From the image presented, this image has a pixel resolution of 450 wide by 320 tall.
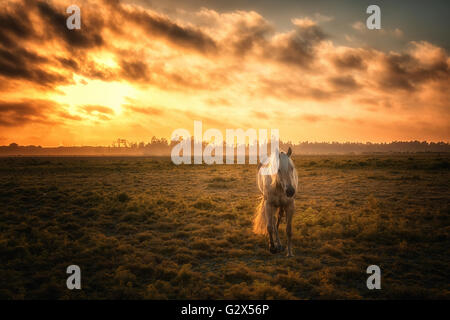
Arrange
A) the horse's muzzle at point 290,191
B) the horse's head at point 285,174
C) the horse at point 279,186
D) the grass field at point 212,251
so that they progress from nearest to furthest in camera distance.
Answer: the grass field at point 212,251, the horse's muzzle at point 290,191, the horse's head at point 285,174, the horse at point 279,186

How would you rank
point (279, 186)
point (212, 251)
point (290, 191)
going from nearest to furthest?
point (290, 191), point (279, 186), point (212, 251)

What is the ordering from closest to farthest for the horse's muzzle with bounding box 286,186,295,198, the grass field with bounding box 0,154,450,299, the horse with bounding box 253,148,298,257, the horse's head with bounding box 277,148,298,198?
the grass field with bounding box 0,154,450,299, the horse's muzzle with bounding box 286,186,295,198, the horse's head with bounding box 277,148,298,198, the horse with bounding box 253,148,298,257

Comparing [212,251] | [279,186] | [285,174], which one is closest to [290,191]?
[285,174]

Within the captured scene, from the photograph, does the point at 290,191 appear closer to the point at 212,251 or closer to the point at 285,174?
the point at 285,174

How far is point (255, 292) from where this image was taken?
508 cm

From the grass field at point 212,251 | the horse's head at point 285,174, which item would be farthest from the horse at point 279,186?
the grass field at point 212,251

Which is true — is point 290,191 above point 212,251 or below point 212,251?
above

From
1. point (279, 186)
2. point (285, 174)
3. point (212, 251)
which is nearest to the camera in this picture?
point (285, 174)

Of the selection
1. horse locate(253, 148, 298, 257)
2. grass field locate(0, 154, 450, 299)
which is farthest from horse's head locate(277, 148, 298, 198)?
grass field locate(0, 154, 450, 299)

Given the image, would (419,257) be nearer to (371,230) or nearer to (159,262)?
(371,230)

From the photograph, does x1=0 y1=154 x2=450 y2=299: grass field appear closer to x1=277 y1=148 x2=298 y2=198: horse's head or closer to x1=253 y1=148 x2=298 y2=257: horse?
x1=253 y1=148 x2=298 y2=257: horse

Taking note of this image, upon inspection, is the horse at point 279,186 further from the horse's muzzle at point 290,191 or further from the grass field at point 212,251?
the grass field at point 212,251

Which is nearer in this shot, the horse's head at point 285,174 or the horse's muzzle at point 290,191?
the horse's muzzle at point 290,191
